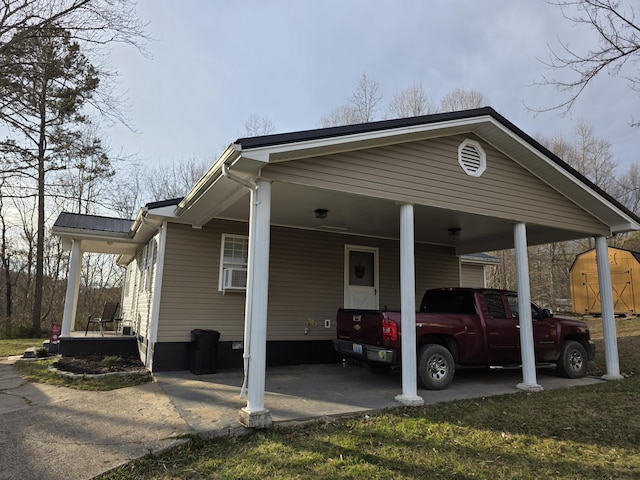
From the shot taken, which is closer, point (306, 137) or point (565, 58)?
point (306, 137)

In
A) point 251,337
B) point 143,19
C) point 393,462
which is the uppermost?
point 143,19

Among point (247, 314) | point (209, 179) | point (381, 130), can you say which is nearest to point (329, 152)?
point (381, 130)

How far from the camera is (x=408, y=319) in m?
5.66

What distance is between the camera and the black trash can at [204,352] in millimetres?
7211

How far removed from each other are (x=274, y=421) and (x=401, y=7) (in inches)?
333

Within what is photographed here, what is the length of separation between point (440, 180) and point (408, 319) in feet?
7.57

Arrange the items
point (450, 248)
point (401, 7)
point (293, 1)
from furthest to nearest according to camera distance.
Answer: point (450, 248)
point (401, 7)
point (293, 1)

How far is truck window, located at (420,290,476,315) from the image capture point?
7.21 meters

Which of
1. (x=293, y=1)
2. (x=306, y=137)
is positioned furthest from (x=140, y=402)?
(x=293, y=1)

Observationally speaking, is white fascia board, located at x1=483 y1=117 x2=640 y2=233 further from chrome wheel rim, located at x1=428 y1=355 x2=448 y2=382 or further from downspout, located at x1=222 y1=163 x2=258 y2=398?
downspout, located at x1=222 y1=163 x2=258 y2=398

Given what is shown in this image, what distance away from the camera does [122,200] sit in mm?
23672

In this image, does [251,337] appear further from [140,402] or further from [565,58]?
[565,58]

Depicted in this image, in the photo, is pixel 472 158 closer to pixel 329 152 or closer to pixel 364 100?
pixel 329 152

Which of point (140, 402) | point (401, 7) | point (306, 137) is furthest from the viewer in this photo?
point (401, 7)
